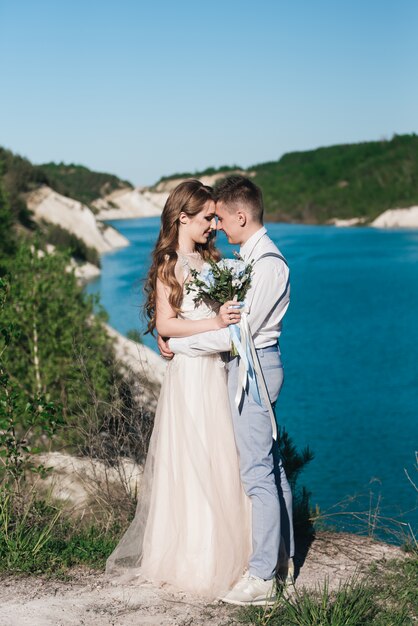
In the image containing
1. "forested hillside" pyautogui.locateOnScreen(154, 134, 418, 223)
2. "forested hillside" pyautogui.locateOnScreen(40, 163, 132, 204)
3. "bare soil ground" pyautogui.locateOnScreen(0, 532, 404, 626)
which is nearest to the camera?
"bare soil ground" pyautogui.locateOnScreen(0, 532, 404, 626)

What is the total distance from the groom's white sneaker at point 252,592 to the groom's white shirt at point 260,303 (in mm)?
1071

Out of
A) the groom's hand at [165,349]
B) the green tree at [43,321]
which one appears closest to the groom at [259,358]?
the groom's hand at [165,349]

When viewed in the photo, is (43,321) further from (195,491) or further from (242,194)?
(242,194)

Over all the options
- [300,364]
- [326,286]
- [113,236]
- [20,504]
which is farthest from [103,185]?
[20,504]

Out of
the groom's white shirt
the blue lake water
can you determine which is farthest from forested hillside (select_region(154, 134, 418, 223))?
the groom's white shirt

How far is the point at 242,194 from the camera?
3557 mm

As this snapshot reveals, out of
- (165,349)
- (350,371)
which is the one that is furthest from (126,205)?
(165,349)

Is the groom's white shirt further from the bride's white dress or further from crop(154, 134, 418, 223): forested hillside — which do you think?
crop(154, 134, 418, 223): forested hillside

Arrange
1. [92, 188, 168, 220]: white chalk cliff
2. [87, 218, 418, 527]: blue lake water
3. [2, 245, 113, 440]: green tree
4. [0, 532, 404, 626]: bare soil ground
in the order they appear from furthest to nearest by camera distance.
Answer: [92, 188, 168, 220]: white chalk cliff
[87, 218, 418, 527]: blue lake water
[2, 245, 113, 440]: green tree
[0, 532, 404, 626]: bare soil ground

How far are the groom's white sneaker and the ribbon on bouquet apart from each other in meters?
0.66

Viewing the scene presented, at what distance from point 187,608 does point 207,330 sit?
126cm

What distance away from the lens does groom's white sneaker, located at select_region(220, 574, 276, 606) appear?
3475 millimetres

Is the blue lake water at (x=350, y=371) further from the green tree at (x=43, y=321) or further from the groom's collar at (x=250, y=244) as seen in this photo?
the green tree at (x=43, y=321)

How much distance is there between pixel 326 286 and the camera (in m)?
37.9
